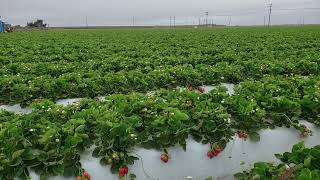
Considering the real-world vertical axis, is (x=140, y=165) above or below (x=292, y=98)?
below

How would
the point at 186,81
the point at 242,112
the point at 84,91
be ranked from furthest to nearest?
1. the point at 186,81
2. the point at 84,91
3. the point at 242,112

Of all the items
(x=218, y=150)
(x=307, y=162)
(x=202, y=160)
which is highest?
(x=307, y=162)

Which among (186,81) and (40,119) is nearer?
(40,119)

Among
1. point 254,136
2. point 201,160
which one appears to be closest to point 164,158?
point 201,160

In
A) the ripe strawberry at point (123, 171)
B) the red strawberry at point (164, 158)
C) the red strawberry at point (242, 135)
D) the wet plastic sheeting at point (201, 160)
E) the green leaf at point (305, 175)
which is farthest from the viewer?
the red strawberry at point (242, 135)

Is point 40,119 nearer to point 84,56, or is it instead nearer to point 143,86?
point 143,86

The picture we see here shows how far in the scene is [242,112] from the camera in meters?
5.02

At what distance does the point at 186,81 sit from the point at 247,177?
450cm

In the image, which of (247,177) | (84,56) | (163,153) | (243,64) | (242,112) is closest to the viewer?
(247,177)

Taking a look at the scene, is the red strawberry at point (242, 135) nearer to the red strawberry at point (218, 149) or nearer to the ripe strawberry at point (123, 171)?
the red strawberry at point (218, 149)

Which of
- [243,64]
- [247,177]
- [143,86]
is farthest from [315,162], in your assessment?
[243,64]

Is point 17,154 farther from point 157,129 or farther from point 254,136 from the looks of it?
point 254,136

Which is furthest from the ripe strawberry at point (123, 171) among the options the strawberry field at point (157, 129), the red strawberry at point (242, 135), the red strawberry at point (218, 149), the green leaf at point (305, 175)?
the green leaf at point (305, 175)

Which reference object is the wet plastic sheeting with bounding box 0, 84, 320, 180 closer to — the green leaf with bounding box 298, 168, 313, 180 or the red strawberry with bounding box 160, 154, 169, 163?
the red strawberry with bounding box 160, 154, 169, 163
